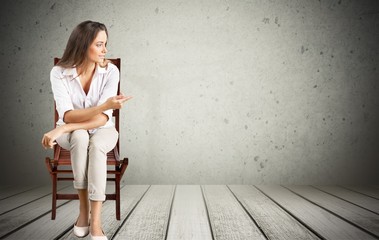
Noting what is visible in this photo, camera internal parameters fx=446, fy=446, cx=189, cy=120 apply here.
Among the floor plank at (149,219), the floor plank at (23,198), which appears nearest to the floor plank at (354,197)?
the floor plank at (149,219)

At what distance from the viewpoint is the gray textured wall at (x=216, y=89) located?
4180mm

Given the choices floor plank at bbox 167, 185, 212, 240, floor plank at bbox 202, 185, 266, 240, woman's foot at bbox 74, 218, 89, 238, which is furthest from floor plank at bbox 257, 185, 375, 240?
woman's foot at bbox 74, 218, 89, 238

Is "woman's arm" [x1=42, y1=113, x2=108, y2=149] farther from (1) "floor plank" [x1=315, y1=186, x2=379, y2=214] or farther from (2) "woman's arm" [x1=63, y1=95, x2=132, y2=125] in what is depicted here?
(1) "floor plank" [x1=315, y1=186, x2=379, y2=214]

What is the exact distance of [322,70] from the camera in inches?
166

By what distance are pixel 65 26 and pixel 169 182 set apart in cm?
177

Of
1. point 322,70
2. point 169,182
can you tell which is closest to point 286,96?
point 322,70

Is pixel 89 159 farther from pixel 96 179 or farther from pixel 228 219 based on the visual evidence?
pixel 228 219

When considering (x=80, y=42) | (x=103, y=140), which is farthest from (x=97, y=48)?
(x=103, y=140)

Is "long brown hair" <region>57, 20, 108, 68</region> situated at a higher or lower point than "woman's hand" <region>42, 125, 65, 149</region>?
higher

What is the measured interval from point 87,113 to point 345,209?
5.75ft

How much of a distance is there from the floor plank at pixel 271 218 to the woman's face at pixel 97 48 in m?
1.15

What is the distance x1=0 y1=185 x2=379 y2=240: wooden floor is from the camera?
2.08 meters

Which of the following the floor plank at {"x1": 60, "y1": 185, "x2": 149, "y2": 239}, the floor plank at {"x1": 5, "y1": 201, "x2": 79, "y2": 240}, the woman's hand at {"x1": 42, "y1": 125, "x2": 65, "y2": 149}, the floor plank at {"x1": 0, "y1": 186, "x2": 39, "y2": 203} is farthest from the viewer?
the floor plank at {"x1": 0, "y1": 186, "x2": 39, "y2": 203}

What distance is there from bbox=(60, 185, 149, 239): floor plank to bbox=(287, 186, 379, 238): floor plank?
1.24 meters
